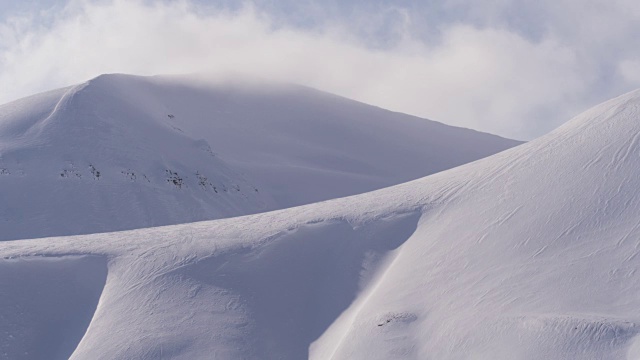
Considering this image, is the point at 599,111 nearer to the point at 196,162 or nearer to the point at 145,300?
the point at 145,300

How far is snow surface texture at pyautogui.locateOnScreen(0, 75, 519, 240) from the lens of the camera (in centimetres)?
2800

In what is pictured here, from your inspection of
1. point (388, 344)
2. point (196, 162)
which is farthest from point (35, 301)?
point (196, 162)

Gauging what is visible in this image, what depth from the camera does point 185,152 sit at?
33.7 m

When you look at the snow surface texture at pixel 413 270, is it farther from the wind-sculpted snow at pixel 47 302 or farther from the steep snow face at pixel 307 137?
the steep snow face at pixel 307 137

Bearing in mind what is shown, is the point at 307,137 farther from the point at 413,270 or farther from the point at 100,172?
the point at 413,270

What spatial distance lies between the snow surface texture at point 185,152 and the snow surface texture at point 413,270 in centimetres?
916

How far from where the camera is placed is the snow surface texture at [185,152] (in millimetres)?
28000

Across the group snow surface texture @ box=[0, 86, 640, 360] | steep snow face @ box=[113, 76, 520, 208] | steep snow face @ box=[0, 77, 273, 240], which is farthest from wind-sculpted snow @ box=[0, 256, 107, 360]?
steep snow face @ box=[113, 76, 520, 208]

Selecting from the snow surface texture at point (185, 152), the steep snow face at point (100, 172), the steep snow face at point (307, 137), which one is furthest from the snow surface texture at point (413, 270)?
the steep snow face at point (307, 137)

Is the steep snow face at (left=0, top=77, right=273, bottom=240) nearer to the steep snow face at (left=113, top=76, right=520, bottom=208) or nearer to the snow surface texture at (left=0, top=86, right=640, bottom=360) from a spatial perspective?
the steep snow face at (left=113, top=76, right=520, bottom=208)

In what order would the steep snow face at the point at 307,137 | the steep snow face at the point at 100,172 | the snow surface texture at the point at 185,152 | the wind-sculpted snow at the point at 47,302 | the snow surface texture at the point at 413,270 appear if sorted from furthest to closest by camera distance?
1. the steep snow face at the point at 307,137
2. the snow surface texture at the point at 185,152
3. the steep snow face at the point at 100,172
4. the wind-sculpted snow at the point at 47,302
5. the snow surface texture at the point at 413,270

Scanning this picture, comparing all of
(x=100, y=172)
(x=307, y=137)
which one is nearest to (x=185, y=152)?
(x=100, y=172)

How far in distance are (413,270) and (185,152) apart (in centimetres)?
1921

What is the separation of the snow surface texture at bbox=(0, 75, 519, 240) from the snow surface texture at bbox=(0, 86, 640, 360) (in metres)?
9.16
